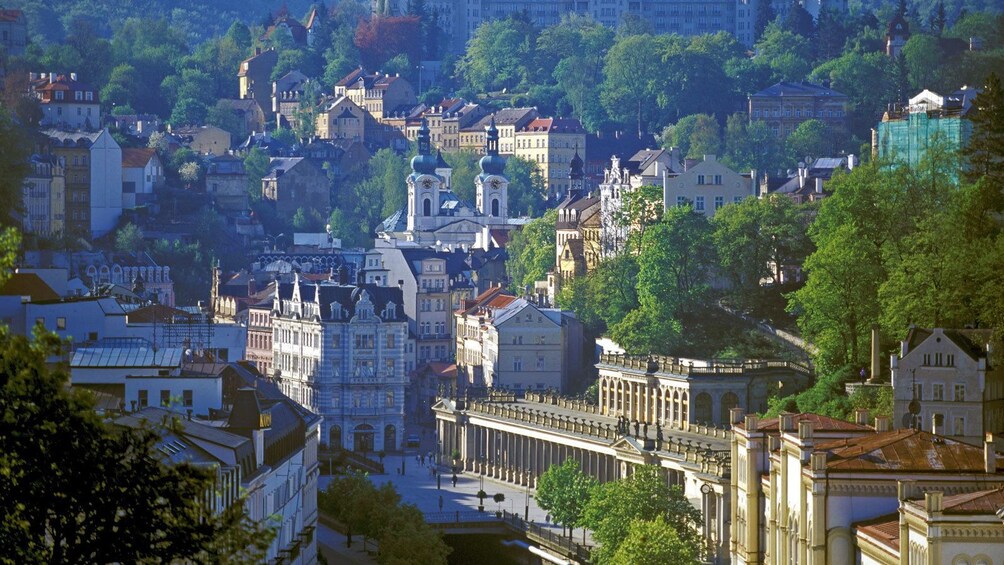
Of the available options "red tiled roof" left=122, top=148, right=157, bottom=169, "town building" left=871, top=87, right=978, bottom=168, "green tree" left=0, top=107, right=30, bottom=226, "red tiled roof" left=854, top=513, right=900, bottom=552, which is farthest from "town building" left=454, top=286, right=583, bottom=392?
"red tiled roof" left=854, top=513, right=900, bottom=552

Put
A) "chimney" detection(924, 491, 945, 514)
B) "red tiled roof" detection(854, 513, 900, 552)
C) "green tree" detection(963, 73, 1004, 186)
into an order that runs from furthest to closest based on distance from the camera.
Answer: "green tree" detection(963, 73, 1004, 186) < "red tiled roof" detection(854, 513, 900, 552) < "chimney" detection(924, 491, 945, 514)

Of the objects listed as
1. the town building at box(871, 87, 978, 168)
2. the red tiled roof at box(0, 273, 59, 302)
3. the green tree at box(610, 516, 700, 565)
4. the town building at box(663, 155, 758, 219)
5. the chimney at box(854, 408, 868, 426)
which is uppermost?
the town building at box(871, 87, 978, 168)

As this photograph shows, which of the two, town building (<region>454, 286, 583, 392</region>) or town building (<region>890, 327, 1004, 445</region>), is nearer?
town building (<region>890, 327, 1004, 445</region>)

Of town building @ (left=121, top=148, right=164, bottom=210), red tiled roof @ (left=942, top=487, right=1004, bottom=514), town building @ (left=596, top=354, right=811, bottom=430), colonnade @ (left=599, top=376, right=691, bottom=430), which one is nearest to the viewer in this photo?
red tiled roof @ (left=942, top=487, right=1004, bottom=514)

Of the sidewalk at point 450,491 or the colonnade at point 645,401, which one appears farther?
the colonnade at point 645,401

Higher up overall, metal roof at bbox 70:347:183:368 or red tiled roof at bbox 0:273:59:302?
red tiled roof at bbox 0:273:59:302

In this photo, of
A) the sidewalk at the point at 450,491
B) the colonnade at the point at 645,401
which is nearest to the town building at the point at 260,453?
the sidewalk at the point at 450,491

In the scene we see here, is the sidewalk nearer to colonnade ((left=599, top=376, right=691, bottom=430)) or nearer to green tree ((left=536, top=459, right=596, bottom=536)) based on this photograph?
green tree ((left=536, top=459, right=596, bottom=536))

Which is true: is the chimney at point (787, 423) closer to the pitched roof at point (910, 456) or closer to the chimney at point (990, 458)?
the pitched roof at point (910, 456)
